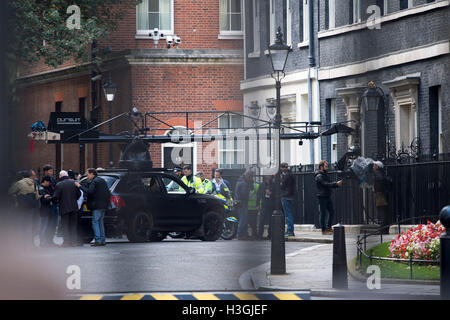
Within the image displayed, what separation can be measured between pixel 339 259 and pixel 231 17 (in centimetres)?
286

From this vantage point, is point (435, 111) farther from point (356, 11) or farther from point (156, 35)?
Answer: point (156, 35)

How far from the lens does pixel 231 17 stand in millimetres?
3084

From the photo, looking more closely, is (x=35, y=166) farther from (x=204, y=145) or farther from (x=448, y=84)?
(x=448, y=84)

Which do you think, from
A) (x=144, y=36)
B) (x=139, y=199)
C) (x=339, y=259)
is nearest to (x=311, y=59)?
(x=144, y=36)

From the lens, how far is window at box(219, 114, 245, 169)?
313 centimetres

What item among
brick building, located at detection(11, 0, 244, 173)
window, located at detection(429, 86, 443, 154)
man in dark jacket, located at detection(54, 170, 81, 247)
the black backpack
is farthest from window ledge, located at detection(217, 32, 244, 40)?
window, located at detection(429, 86, 443, 154)

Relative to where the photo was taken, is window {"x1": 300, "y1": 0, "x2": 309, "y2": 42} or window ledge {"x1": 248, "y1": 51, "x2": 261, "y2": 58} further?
window {"x1": 300, "y1": 0, "x2": 309, "y2": 42}

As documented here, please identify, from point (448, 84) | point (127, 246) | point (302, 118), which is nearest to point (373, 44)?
point (302, 118)

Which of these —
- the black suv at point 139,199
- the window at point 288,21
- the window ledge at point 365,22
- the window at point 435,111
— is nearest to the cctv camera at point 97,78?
the black suv at point 139,199

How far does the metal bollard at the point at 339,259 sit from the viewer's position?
469cm

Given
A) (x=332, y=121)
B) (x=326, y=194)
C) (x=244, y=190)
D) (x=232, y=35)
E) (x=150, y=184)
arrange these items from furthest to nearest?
(x=326, y=194) < (x=150, y=184) < (x=244, y=190) < (x=332, y=121) < (x=232, y=35)

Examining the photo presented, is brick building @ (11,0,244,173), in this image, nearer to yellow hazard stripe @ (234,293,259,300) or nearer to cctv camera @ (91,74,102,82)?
cctv camera @ (91,74,102,82)

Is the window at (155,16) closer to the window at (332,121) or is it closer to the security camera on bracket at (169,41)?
the security camera on bracket at (169,41)

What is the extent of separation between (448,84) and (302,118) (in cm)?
59
